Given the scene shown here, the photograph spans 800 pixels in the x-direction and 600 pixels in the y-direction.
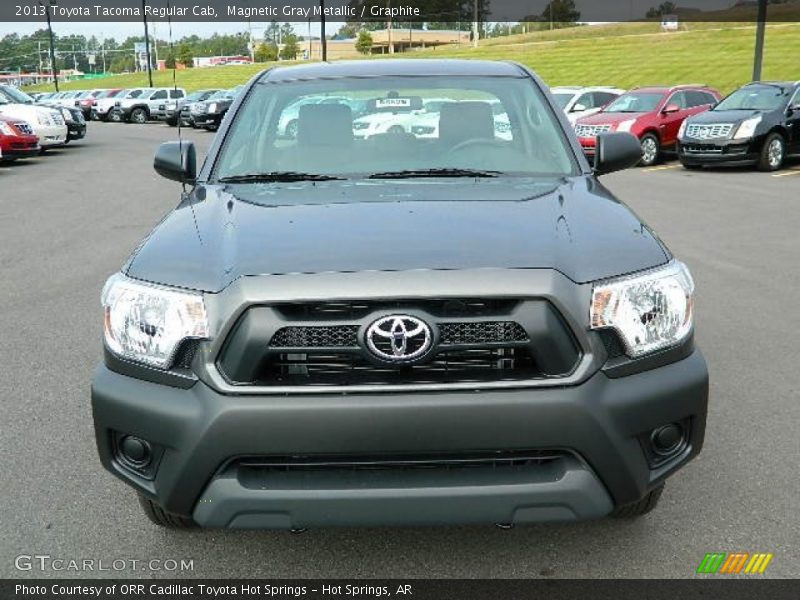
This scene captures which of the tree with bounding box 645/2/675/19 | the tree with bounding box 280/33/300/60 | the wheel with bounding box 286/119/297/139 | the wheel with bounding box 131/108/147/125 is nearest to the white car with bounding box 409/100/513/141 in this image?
the wheel with bounding box 286/119/297/139

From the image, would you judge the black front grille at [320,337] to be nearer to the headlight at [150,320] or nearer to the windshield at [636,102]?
the headlight at [150,320]

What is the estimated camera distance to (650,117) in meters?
18.6

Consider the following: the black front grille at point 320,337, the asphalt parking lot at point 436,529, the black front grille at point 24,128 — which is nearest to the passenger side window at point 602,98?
the black front grille at point 24,128

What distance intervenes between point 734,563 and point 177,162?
2.80 meters

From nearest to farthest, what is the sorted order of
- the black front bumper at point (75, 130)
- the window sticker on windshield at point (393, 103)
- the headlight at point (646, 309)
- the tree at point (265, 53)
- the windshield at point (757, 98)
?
the headlight at point (646, 309) < the window sticker on windshield at point (393, 103) < the windshield at point (757, 98) < the black front bumper at point (75, 130) < the tree at point (265, 53)

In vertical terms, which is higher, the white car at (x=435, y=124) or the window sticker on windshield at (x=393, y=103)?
the window sticker on windshield at (x=393, y=103)

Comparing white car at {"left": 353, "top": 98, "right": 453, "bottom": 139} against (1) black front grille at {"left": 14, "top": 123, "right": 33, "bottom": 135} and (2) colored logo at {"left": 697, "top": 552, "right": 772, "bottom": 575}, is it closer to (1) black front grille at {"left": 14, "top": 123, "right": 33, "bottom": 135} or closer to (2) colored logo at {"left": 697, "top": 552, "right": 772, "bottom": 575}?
(2) colored logo at {"left": 697, "top": 552, "right": 772, "bottom": 575}

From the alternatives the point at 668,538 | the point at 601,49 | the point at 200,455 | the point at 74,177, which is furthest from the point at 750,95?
the point at 601,49

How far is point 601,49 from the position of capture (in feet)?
192

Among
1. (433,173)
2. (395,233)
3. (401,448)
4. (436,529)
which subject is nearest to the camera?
(401,448)

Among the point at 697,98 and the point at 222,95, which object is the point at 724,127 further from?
the point at 222,95

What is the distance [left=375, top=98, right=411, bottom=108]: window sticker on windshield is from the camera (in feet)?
13.5

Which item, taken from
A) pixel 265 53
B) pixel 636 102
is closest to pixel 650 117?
pixel 636 102

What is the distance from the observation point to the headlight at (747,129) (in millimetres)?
16484
